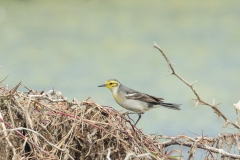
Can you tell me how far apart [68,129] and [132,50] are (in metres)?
5.71

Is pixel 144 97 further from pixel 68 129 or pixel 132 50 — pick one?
pixel 132 50

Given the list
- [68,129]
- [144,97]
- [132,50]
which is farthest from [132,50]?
[68,129]

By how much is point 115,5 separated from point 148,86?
2.56m

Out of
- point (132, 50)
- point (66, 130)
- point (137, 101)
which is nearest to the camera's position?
point (66, 130)

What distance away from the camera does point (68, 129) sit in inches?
108

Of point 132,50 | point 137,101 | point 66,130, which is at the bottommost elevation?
point 66,130

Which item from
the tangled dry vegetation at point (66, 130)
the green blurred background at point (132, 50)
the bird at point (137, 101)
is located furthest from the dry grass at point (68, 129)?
the green blurred background at point (132, 50)

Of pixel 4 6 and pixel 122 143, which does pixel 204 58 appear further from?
pixel 122 143

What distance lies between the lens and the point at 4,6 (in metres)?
9.64

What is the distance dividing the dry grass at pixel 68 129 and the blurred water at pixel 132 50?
3.85 metres

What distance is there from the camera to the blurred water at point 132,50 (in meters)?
7.29

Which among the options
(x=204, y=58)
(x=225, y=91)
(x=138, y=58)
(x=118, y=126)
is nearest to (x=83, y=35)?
(x=138, y=58)

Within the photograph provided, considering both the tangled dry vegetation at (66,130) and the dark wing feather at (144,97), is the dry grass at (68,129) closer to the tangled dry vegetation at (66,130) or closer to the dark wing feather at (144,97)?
the tangled dry vegetation at (66,130)

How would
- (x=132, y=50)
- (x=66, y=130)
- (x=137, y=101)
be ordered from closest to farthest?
1. (x=66, y=130)
2. (x=137, y=101)
3. (x=132, y=50)
